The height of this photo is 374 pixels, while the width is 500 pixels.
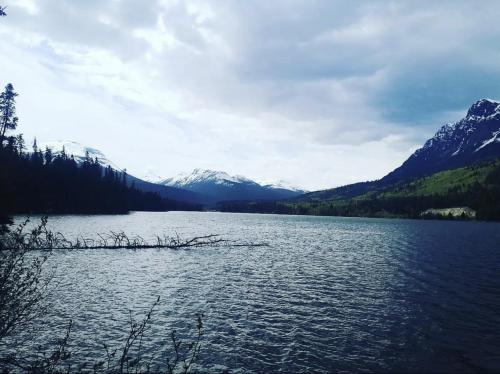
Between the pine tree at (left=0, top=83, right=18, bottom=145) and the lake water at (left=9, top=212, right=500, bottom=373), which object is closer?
the lake water at (left=9, top=212, right=500, bottom=373)

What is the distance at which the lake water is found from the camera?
24.6 metres

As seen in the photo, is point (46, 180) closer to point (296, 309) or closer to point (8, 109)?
point (8, 109)

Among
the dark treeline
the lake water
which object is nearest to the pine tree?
the dark treeline

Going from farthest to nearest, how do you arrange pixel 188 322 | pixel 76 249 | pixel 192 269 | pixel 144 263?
pixel 76 249 < pixel 144 263 < pixel 192 269 < pixel 188 322

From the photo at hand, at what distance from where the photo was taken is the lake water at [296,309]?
24.6 metres

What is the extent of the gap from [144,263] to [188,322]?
30498 mm

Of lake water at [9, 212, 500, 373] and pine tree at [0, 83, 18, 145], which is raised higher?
pine tree at [0, 83, 18, 145]

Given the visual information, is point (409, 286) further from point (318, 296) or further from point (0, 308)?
point (0, 308)

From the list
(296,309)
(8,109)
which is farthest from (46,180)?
(296,309)

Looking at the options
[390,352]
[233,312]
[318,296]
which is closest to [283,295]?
[318,296]

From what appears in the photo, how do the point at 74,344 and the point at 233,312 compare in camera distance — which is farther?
the point at 233,312

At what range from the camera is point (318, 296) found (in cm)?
4069

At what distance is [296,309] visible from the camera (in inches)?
1398

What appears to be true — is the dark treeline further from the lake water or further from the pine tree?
the lake water
